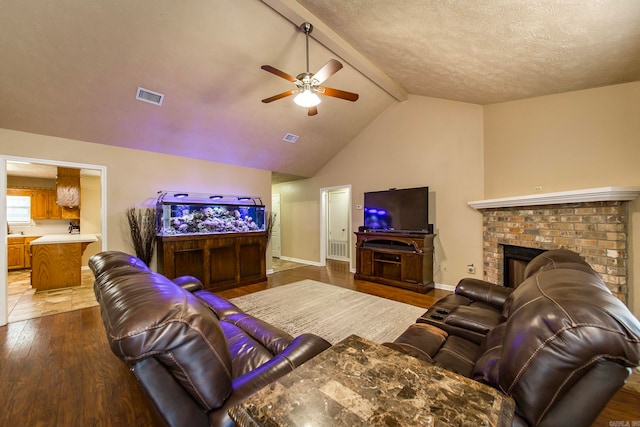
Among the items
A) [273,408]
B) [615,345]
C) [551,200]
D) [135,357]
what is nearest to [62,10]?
[135,357]

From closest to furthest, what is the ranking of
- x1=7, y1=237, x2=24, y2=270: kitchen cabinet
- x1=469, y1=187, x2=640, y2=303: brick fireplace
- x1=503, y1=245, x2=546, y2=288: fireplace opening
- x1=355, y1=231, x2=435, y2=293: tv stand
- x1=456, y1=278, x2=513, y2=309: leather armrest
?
x1=456, y1=278, x2=513, y2=309: leather armrest, x1=469, y1=187, x2=640, y2=303: brick fireplace, x1=503, y1=245, x2=546, y2=288: fireplace opening, x1=355, y1=231, x2=435, y2=293: tv stand, x1=7, y1=237, x2=24, y2=270: kitchen cabinet

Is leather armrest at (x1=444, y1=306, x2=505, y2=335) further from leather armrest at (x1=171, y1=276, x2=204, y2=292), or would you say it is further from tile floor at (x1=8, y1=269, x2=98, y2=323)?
tile floor at (x1=8, y1=269, x2=98, y2=323)

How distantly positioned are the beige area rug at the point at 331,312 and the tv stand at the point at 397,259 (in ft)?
2.60

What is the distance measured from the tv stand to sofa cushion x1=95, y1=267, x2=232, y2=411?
393cm

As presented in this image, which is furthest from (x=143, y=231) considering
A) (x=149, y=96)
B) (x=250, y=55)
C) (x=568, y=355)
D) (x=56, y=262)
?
(x=568, y=355)

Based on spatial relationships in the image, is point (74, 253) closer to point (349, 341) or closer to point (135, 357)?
point (135, 357)

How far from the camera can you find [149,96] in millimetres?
3158

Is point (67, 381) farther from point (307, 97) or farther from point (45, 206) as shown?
point (45, 206)

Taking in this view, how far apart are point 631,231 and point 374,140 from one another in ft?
12.6

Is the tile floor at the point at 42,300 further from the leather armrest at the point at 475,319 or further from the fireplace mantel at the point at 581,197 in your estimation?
the fireplace mantel at the point at 581,197

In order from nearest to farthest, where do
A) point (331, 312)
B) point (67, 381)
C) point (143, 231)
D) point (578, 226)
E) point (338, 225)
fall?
point (67, 381)
point (578, 226)
point (331, 312)
point (143, 231)
point (338, 225)

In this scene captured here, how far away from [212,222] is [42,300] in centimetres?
Result: 265

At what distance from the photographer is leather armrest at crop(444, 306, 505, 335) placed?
1.74 m

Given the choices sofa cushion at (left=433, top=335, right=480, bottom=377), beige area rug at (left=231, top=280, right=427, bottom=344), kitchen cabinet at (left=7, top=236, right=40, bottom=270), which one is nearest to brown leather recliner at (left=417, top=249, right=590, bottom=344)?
sofa cushion at (left=433, top=335, right=480, bottom=377)
